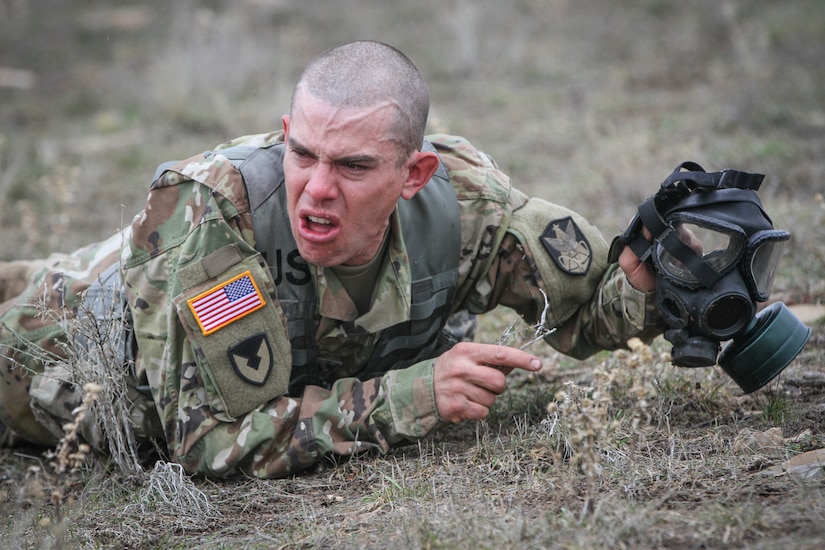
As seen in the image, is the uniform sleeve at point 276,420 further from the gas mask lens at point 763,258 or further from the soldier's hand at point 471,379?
the gas mask lens at point 763,258

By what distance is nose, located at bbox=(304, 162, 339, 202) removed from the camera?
268 cm

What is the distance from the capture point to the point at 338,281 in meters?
2.99

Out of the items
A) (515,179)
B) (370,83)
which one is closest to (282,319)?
(370,83)

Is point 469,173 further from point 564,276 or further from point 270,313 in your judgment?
point 270,313

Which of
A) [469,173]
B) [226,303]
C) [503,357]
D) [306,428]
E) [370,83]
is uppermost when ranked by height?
[370,83]

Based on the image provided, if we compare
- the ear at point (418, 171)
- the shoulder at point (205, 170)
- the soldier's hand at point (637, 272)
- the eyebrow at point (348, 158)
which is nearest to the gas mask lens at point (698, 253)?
the soldier's hand at point (637, 272)

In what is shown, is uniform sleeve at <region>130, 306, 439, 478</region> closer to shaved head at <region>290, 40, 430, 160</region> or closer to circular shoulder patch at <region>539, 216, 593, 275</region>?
circular shoulder patch at <region>539, 216, 593, 275</region>

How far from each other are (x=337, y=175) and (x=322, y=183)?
0.19 feet

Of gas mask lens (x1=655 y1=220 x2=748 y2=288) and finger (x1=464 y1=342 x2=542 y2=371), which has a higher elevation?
gas mask lens (x1=655 y1=220 x2=748 y2=288)

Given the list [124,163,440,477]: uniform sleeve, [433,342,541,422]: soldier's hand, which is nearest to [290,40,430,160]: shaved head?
[124,163,440,477]: uniform sleeve

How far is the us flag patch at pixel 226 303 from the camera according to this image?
9.02 ft

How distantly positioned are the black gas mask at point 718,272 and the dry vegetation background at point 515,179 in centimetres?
20

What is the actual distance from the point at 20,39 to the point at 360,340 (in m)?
10.6

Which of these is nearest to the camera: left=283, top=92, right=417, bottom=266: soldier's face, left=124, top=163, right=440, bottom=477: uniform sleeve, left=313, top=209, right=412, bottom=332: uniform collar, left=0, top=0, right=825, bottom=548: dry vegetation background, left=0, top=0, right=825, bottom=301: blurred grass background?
left=0, top=0, right=825, bottom=548: dry vegetation background
